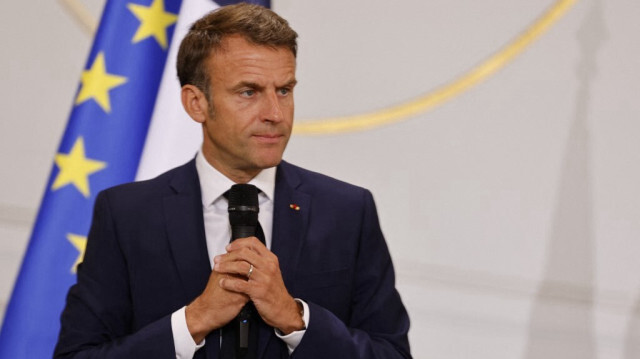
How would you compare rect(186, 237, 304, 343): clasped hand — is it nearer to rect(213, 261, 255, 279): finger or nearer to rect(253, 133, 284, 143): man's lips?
rect(213, 261, 255, 279): finger

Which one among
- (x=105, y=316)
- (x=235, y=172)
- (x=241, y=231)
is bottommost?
(x=105, y=316)

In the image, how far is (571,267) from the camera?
3432mm

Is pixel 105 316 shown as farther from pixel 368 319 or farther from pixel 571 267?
pixel 571 267

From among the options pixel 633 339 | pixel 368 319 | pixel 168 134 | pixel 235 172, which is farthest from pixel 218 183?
pixel 633 339

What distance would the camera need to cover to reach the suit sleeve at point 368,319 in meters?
1.71

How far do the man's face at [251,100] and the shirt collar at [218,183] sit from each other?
54mm

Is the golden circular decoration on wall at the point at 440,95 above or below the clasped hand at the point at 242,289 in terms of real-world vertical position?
above

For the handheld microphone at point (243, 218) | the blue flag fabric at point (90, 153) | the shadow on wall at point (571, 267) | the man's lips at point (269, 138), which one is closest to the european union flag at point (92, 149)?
the blue flag fabric at point (90, 153)

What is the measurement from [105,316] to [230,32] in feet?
2.05

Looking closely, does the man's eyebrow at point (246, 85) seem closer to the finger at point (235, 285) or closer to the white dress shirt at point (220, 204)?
the white dress shirt at point (220, 204)

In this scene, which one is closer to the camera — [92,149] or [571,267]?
[92,149]

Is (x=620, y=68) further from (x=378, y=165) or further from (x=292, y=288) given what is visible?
(x=292, y=288)

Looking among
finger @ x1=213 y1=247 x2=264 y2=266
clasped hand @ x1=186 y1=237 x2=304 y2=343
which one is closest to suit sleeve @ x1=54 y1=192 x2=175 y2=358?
clasped hand @ x1=186 y1=237 x2=304 y2=343

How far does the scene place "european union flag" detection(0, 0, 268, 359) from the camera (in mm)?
2719
